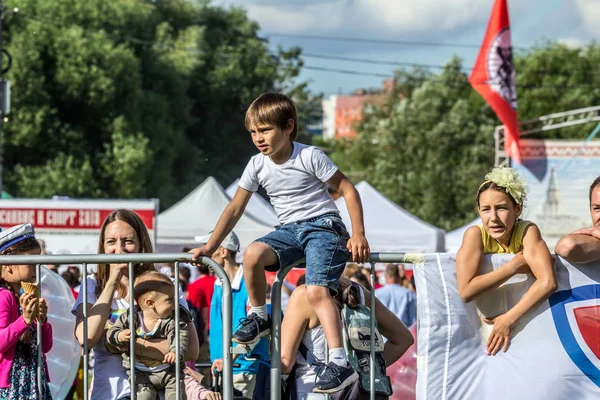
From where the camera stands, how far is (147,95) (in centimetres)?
4041

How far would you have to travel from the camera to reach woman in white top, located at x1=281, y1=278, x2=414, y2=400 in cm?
467

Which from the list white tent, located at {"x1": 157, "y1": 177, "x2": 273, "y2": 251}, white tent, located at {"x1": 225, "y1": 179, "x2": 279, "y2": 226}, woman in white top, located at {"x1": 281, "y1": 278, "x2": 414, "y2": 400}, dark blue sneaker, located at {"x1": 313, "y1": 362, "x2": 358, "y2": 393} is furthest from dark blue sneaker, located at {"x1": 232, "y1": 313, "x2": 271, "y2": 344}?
white tent, located at {"x1": 225, "y1": 179, "x2": 279, "y2": 226}

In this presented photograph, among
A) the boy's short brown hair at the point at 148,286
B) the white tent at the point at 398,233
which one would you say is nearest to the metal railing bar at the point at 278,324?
the boy's short brown hair at the point at 148,286

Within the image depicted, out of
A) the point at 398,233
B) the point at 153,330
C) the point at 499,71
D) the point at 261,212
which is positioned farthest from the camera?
the point at 499,71

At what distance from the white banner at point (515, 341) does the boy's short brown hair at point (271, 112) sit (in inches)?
38.6

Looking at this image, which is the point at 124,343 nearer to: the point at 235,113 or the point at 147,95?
the point at 147,95

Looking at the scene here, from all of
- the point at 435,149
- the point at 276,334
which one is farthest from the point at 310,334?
the point at 435,149

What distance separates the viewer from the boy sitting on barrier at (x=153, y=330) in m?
4.66

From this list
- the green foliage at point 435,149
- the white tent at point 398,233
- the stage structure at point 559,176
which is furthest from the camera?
the green foliage at point 435,149

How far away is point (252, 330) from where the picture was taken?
4.53 m

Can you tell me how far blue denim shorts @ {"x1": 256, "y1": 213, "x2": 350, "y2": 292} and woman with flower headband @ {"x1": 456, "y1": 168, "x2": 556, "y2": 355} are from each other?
57 cm

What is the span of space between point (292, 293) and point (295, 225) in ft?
1.10

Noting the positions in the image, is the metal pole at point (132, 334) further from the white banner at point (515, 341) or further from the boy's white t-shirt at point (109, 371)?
the white banner at point (515, 341)

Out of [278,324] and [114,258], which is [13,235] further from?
[278,324]
